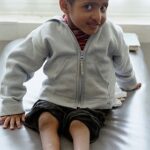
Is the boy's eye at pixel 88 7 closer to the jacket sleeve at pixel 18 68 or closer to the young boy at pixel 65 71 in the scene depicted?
the young boy at pixel 65 71

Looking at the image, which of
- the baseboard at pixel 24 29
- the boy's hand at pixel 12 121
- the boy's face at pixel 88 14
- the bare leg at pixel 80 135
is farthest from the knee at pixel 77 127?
the baseboard at pixel 24 29

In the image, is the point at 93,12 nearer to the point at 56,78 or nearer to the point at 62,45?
the point at 62,45

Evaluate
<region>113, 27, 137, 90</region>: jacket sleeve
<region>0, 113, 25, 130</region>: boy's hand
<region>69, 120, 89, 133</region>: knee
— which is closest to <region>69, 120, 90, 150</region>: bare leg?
<region>69, 120, 89, 133</region>: knee

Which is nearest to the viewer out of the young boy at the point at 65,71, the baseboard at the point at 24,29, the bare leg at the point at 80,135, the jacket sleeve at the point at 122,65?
the bare leg at the point at 80,135

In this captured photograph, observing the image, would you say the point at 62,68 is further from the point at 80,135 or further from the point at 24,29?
the point at 24,29

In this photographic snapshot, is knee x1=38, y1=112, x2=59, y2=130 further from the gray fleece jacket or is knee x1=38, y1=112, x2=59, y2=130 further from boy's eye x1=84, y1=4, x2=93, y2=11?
boy's eye x1=84, y1=4, x2=93, y2=11

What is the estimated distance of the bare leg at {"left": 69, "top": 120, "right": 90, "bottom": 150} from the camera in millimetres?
1098

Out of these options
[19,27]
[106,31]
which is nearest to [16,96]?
[106,31]

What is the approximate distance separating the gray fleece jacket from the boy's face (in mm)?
49

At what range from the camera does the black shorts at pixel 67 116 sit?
3.86 feet

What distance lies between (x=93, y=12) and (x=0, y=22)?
1.04m

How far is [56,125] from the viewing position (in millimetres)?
1179

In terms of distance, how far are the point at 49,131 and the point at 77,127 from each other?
9cm

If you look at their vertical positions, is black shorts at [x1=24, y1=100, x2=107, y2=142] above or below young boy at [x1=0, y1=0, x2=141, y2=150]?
below
